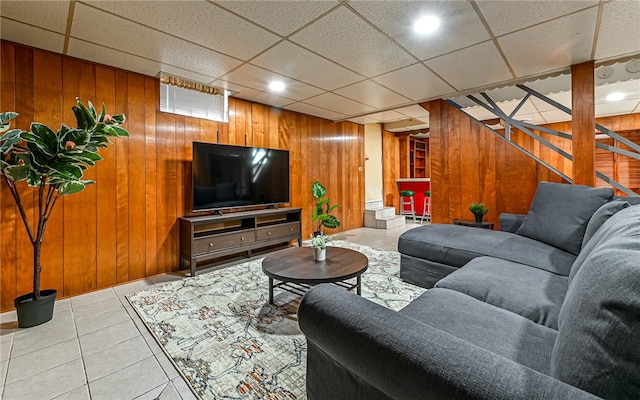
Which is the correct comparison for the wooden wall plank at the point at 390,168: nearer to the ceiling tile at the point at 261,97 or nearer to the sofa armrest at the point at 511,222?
the ceiling tile at the point at 261,97

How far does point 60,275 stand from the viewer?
8.87 ft

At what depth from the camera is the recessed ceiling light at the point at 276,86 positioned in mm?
3492

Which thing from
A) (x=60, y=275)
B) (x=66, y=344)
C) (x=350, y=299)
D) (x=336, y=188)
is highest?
(x=336, y=188)

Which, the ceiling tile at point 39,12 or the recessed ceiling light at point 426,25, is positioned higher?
the recessed ceiling light at point 426,25

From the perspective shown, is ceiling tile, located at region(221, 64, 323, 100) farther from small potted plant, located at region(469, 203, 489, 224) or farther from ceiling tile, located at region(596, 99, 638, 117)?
ceiling tile, located at region(596, 99, 638, 117)

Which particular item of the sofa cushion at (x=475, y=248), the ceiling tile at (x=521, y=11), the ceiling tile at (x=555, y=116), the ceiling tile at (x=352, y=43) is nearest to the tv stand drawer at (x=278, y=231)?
the sofa cushion at (x=475, y=248)

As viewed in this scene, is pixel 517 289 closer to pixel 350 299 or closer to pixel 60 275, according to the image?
pixel 350 299

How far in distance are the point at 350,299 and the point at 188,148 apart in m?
3.38

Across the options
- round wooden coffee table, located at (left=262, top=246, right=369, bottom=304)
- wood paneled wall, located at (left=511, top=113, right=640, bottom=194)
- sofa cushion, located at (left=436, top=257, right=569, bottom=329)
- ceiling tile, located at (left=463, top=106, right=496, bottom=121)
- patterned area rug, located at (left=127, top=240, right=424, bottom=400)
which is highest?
ceiling tile, located at (left=463, top=106, right=496, bottom=121)

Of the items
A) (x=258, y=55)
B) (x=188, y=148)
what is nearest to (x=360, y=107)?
(x=258, y=55)

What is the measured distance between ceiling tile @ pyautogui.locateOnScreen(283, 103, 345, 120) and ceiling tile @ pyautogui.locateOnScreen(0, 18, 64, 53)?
2.77 m

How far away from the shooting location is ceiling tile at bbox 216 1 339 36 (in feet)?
6.42

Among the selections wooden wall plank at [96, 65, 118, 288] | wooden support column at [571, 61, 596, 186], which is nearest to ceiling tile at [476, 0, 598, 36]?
wooden support column at [571, 61, 596, 186]

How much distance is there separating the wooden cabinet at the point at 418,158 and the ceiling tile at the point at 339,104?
444 centimetres
